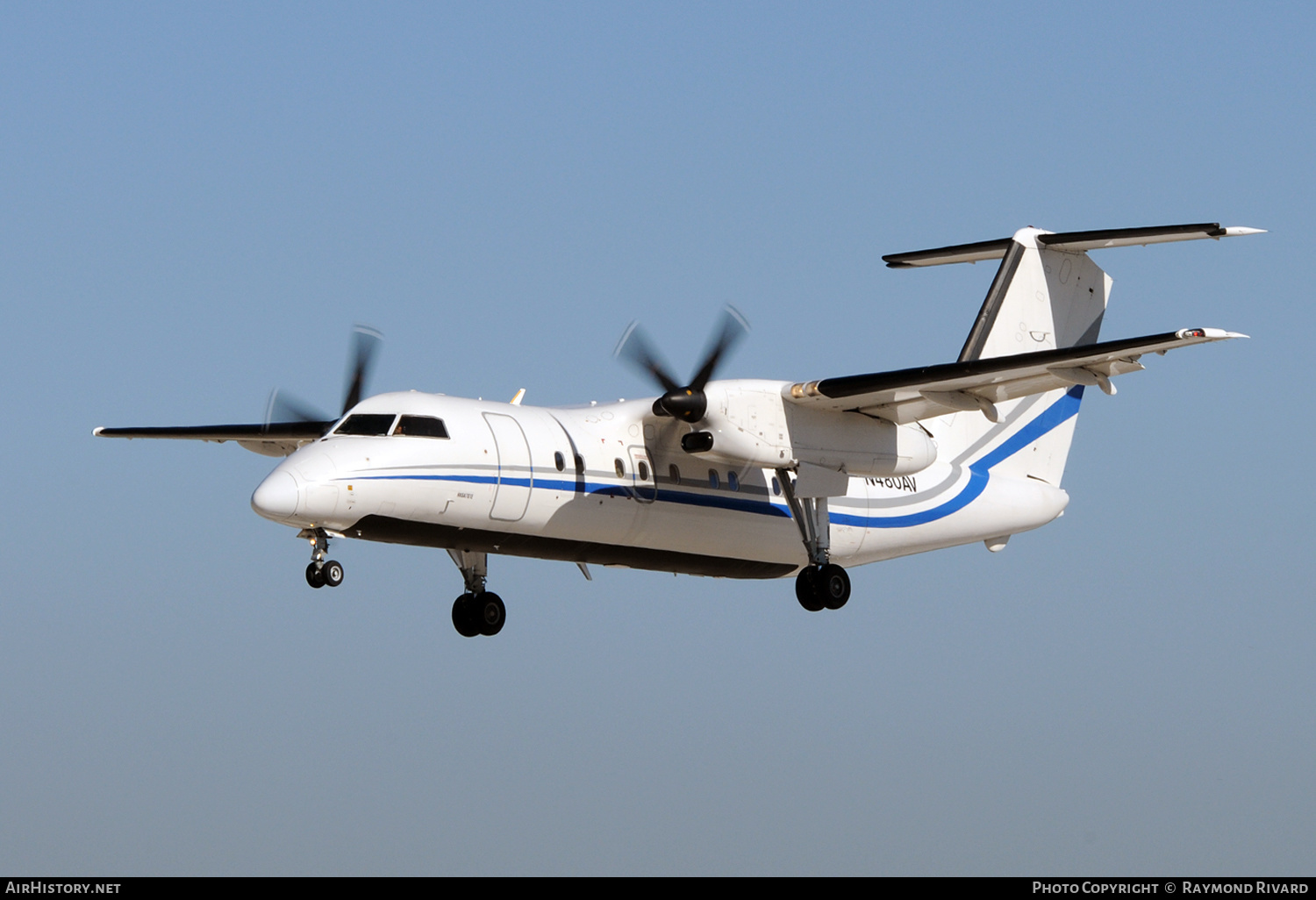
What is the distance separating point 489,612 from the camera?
69.6 ft

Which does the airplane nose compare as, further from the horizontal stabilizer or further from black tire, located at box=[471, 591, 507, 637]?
the horizontal stabilizer

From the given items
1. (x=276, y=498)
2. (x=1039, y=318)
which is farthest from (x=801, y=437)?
(x=276, y=498)

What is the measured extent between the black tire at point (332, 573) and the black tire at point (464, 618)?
3.34 m

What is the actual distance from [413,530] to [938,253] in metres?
10.0

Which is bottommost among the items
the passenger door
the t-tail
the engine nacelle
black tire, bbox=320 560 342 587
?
black tire, bbox=320 560 342 587

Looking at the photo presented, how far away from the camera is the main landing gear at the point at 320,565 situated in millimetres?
18000

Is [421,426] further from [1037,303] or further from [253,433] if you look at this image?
[1037,303]

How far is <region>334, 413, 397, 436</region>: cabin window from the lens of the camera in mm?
18344

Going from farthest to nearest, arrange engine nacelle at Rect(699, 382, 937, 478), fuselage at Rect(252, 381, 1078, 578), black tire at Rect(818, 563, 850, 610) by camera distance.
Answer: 1. black tire at Rect(818, 563, 850, 610)
2. engine nacelle at Rect(699, 382, 937, 478)
3. fuselage at Rect(252, 381, 1078, 578)

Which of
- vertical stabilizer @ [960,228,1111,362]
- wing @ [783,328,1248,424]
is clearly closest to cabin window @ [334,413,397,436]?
wing @ [783,328,1248,424]

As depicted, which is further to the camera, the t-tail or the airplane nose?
the t-tail

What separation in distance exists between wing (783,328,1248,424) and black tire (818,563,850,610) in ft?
6.62

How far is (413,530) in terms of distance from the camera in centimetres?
1845
